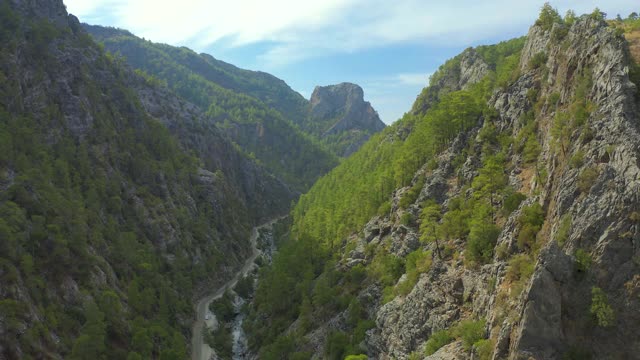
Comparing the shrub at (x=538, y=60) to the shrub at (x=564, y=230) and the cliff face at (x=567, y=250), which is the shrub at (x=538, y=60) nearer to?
the cliff face at (x=567, y=250)

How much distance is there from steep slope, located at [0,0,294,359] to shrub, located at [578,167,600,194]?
3219 inches

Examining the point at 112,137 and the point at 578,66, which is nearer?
the point at 578,66

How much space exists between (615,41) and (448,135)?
192 feet

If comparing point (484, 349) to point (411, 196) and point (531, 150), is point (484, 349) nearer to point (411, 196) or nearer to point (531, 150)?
point (531, 150)

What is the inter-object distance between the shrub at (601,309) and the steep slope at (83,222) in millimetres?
79443

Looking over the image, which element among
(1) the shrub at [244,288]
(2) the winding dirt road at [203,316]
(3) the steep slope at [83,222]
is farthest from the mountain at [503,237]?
(3) the steep slope at [83,222]

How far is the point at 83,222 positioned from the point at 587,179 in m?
111

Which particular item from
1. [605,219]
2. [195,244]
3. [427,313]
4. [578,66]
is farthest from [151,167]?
[605,219]

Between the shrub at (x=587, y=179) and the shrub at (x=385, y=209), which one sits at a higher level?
the shrub at (x=587, y=179)

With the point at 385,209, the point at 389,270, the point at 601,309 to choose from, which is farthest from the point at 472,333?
the point at 385,209

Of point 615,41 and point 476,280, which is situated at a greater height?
point 615,41

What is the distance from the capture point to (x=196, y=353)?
389 feet

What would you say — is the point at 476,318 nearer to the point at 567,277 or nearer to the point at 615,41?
the point at 567,277

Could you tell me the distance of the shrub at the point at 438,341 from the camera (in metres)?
62.7
